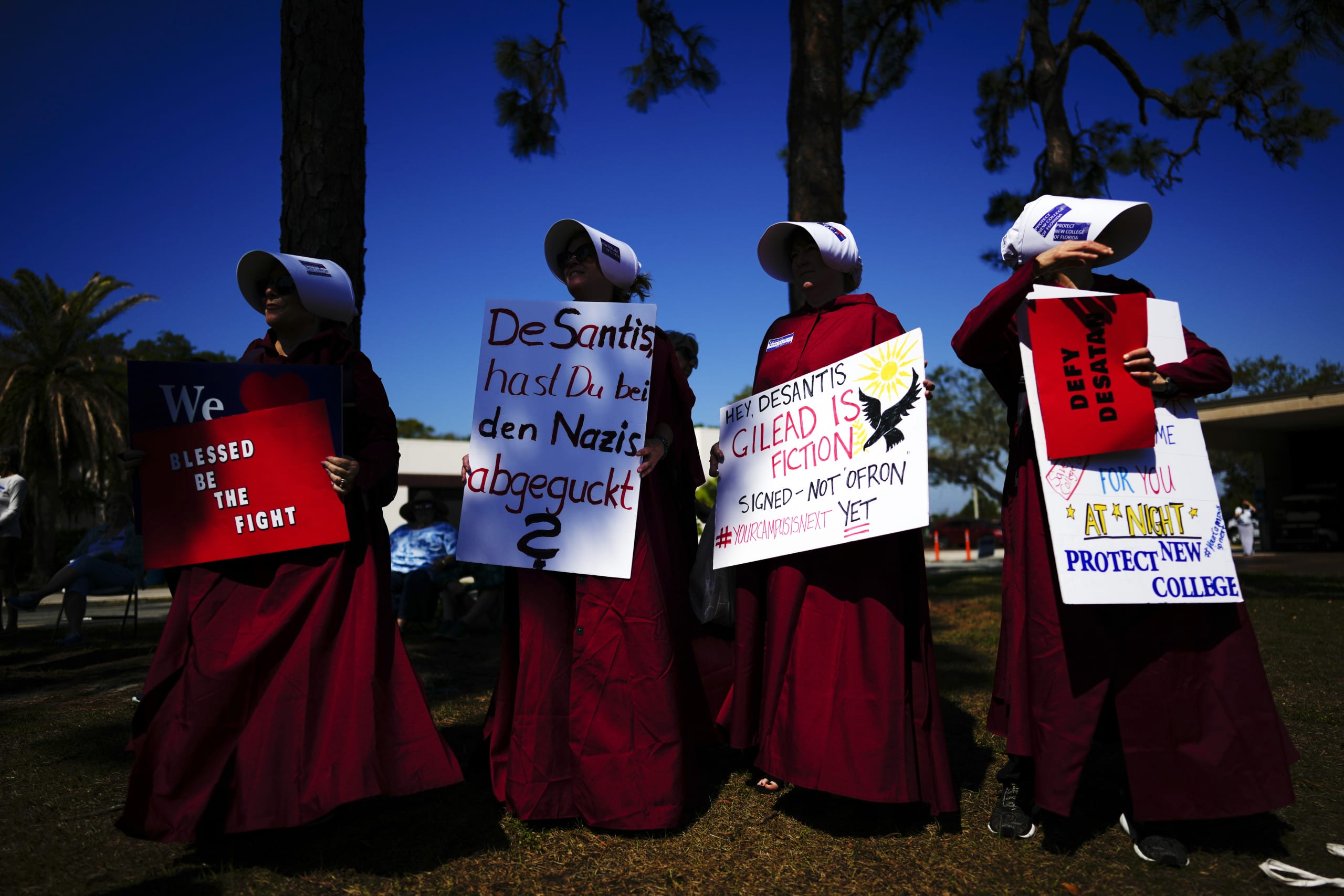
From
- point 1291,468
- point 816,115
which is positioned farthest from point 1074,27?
point 1291,468

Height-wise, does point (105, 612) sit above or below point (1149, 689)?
above

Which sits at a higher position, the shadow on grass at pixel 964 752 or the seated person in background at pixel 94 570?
the seated person in background at pixel 94 570

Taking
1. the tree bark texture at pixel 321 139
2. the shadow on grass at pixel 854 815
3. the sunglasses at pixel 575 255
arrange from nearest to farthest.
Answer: the shadow on grass at pixel 854 815
the sunglasses at pixel 575 255
the tree bark texture at pixel 321 139

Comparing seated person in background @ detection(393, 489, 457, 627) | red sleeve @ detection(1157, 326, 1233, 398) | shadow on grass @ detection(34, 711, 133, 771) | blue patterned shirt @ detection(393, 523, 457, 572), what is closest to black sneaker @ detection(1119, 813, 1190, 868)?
red sleeve @ detection(1157, 326, 1233, 398)

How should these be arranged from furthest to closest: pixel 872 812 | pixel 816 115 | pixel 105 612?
pixel 105 612
pixel 816 115
pixel 872 812

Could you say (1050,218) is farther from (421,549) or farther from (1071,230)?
(421,549)

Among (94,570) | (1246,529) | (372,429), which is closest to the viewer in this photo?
(372,429)

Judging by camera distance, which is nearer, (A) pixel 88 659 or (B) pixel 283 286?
(B) pixel 283 286

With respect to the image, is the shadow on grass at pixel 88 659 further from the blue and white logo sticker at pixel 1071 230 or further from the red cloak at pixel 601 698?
the blue and white logo sticker at pixel 1071 230

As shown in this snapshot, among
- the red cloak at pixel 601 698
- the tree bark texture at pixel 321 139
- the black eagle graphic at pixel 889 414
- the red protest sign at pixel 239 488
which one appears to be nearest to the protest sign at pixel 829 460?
the black eagle graphic at pixel 889 414

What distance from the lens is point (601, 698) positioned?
2.96 metres

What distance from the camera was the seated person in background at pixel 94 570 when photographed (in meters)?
7.18

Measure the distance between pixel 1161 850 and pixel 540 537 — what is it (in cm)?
224

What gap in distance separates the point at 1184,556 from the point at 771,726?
1448 mm
